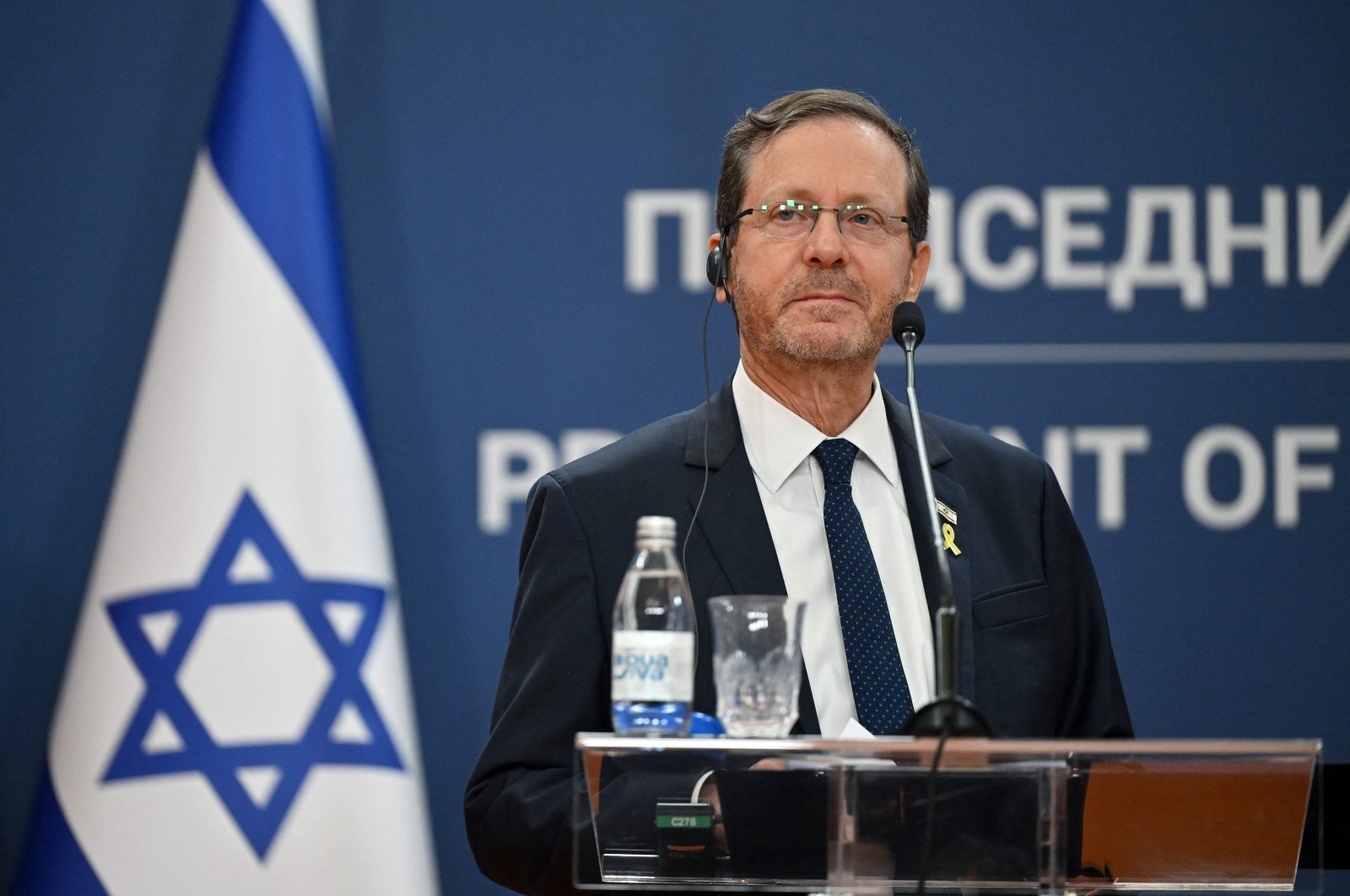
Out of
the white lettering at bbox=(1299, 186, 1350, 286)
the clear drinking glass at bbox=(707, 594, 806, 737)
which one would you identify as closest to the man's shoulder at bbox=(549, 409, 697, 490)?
the clear drinking glass at bbox=(707, 594, 806, 737)

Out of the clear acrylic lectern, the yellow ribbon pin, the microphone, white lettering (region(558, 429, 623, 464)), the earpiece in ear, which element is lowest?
the clear acrylic lectern

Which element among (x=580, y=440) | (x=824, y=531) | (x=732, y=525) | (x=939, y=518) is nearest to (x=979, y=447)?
(x=939, y=518)

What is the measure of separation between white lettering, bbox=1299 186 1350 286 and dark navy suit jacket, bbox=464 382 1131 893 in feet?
4.98

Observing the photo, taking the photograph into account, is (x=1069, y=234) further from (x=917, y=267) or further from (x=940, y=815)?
(x=940, y=815)

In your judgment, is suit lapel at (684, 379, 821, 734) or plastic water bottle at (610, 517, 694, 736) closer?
plastic water bottle at (610, 517, 694, 736)

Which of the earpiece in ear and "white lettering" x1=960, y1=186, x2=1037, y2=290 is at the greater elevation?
"white lettering" x1=960, y1=186, x2=1037, y2=290

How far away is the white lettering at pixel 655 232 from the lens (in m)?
3.35

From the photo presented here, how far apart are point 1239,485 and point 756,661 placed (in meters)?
2.18

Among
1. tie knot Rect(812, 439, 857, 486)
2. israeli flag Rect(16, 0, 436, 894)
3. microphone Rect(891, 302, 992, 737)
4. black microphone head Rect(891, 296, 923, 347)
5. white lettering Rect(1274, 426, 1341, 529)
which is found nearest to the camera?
microphone Rect(891, 302, 992, 737)

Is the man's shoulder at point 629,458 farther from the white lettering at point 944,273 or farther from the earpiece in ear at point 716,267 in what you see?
the white lettering at point 944,273

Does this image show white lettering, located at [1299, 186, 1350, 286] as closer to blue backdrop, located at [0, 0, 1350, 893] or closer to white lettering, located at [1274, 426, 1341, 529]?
blue backdrop, located at [0, 0, 1350, 893]

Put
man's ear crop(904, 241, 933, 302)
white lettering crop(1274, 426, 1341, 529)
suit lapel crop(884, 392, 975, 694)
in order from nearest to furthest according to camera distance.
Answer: suit lapel crop(884, 392, 975, 694) < man's ear crop(904, 241, 933, 302) < white lettering crop(1274, 426, 1341, 529)

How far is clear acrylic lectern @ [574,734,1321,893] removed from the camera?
1.28 metres

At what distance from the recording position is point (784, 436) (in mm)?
2004
